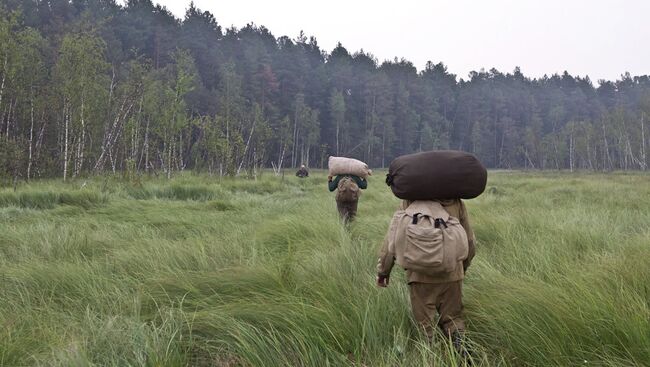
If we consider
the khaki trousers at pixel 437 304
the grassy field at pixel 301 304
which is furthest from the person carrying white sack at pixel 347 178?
the khaki trousers at pixel 437 304

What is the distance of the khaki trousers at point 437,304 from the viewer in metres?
2.29

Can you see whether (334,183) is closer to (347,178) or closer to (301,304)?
(347,178)

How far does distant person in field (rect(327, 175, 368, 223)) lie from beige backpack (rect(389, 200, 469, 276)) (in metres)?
3.44

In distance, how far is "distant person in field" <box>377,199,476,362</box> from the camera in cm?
222

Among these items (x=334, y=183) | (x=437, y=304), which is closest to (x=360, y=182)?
(x=334, y=183)

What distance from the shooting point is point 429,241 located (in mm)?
2107

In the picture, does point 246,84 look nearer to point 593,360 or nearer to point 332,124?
point 332,124

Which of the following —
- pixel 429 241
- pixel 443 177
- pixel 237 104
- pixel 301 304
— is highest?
pixel 237 104

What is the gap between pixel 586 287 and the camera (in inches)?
96.0

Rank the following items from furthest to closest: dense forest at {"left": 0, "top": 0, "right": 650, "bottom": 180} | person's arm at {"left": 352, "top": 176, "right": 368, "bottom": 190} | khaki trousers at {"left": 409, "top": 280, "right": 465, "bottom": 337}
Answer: dense forest at {"left": 0, "top": 0, "right": 650, "bottom": 180} → person's arm at {"left": 352, "top": 176, "right": 368, "bottom": 190} → khaki trousers at {"left": 409, "top": 280, "right": 465, "bottom": 337}

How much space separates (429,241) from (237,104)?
135 ft

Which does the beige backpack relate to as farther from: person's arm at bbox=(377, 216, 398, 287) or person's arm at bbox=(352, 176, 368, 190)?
person's arm at bbox=(352, 176, 368, 190)

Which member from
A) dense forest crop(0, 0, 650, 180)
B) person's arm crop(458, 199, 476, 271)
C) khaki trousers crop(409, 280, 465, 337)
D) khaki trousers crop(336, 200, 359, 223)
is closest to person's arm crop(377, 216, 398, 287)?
khaki trousers crop(409, 280, 465, 337)

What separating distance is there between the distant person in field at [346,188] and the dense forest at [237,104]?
40.8ft
